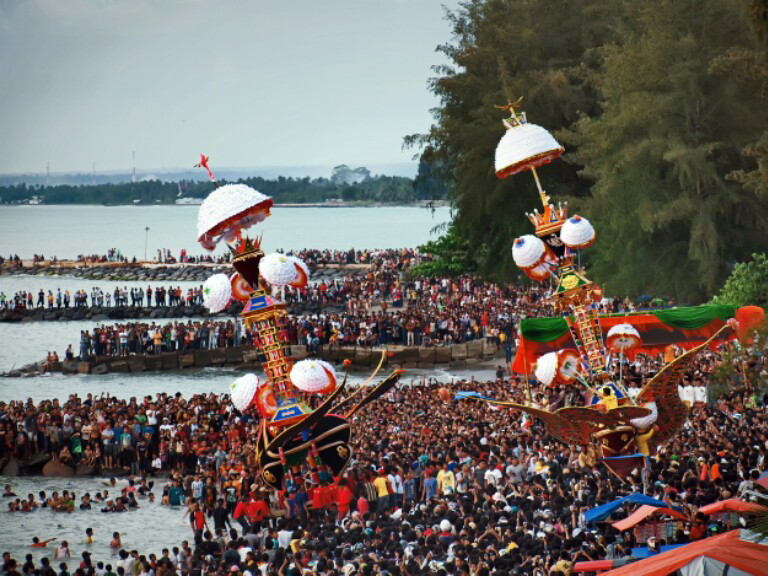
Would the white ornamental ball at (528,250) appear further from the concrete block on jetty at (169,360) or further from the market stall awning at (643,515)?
the concrete block on jetty at (169,360)

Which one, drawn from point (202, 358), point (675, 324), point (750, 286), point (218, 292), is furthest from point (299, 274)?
point (202, 358)

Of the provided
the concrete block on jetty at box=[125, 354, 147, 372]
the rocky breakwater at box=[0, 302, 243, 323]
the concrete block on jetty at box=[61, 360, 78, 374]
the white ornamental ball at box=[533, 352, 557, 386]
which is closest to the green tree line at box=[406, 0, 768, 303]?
the white ornamental ball at box=[533, 352, 557, 386]

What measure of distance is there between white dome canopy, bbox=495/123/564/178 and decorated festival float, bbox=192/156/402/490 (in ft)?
16.5

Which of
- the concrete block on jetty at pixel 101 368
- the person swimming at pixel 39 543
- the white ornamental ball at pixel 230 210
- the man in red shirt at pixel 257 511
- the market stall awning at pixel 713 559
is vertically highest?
the white ornamental ball at pixel 230 210

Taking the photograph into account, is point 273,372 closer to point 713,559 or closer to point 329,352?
point 713,559

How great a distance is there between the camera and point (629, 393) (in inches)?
928

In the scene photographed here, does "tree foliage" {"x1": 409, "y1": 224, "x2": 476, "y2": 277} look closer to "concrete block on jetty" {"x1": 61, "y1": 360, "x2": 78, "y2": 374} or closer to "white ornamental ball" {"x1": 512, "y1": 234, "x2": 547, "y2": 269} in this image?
"concrete block on jetty" {"x1": 61, "y1": 360, "x2": 78, "y2": 374}

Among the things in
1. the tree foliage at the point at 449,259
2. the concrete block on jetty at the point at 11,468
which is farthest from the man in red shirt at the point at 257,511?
the tree foliage at the point at 449,259

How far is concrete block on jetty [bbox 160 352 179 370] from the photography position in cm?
5028

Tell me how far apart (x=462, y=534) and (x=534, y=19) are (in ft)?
134

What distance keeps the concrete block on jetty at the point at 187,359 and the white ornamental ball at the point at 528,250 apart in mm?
27914

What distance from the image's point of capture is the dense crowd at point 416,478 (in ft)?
57.0

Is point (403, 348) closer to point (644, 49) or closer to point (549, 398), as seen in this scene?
point (644, 49)

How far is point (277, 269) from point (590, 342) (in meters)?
6.58
